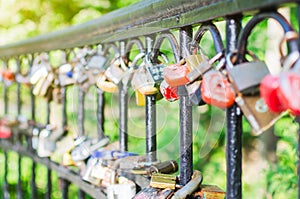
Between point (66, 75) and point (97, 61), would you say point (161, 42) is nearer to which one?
point (97, 61)

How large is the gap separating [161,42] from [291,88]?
552 mm

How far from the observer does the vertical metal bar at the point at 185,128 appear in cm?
Answer: 114

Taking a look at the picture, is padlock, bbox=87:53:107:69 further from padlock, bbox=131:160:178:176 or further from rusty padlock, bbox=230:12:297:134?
rusty padlock, bbox=230:12:297:134

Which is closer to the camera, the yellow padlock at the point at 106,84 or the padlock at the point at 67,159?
the yellow padlock at the point at 106,84

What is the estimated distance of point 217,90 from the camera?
35.2 inches

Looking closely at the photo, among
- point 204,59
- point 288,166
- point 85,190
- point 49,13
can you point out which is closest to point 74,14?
point 49,13

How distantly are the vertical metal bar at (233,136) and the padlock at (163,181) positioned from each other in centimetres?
24

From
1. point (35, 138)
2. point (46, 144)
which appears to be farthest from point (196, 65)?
point (35, 138)

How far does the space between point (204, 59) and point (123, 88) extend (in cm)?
57

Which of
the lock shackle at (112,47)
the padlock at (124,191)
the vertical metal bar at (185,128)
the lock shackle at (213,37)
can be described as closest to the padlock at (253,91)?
the lock shackle at (213,37)

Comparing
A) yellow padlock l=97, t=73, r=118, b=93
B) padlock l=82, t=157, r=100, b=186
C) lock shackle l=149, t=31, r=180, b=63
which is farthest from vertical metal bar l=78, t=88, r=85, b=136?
lock shackle l=149, t=31, r=180, b=63

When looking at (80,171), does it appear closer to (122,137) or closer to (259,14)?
(122,137)

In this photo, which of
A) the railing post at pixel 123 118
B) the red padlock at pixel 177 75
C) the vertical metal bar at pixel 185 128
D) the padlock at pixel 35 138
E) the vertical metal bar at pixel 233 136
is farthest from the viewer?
the padlock at pixel 35 138

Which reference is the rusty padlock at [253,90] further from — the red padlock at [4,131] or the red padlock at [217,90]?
the red padlock at [4,131]
